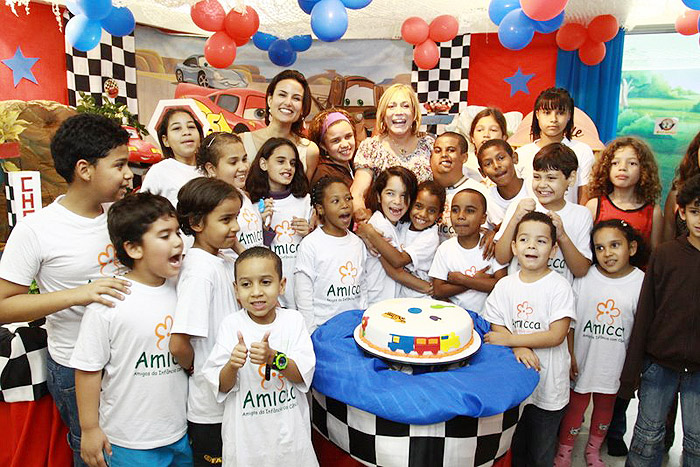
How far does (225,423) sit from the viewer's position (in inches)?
66.7

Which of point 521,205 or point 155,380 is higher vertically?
point 521,205

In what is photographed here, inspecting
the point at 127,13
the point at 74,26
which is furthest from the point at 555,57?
the point at 74,26

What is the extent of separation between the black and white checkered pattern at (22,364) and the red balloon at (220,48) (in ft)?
10.1

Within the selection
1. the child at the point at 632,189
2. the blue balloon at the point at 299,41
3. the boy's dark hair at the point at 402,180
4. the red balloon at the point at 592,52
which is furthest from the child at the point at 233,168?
the red balloon at the point at 592,52

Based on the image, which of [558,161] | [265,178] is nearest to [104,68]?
[265,178]

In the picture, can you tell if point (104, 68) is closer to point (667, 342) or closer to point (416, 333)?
point (416, 333)

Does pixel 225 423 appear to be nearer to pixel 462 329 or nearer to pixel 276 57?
pixel 462 329

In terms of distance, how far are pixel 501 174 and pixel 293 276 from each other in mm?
1152

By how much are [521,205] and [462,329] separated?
726 mm

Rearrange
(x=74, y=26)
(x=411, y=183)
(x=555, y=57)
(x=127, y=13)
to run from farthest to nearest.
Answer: (x=555, y=57) < (x=127, y=13) < (x=74, y=26) < (x=411, y=183)

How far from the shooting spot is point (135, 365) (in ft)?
5.45

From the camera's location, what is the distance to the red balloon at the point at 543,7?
3342 mm

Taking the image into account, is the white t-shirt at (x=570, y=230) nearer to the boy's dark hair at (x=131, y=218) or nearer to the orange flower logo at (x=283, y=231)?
the orange flower logo at (x=283, y=231)

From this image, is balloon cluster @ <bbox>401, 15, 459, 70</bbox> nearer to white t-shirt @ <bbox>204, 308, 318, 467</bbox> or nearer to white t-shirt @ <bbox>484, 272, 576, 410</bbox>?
white t-shirt @ <bbox>484, 272, 576, 410</bbox>
